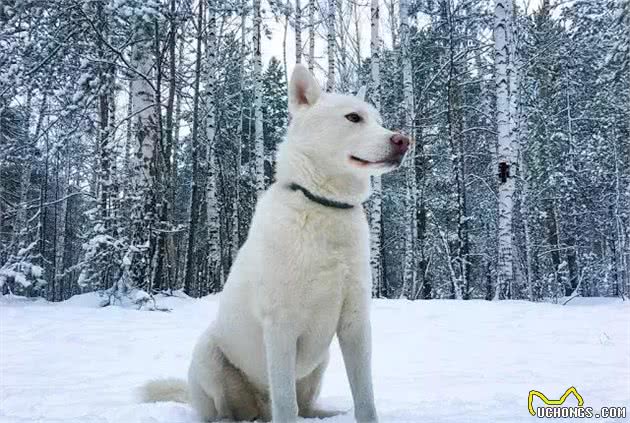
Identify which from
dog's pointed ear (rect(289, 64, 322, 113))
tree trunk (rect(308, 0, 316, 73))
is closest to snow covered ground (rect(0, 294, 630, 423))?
dog's pointed ear (rect(289, 64, 322, 113))

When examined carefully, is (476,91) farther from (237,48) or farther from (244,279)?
(244,279)

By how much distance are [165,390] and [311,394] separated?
961 mm

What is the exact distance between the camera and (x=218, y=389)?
2.59m

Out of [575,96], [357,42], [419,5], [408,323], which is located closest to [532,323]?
[408,323]

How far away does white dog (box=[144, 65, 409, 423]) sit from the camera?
2.17m

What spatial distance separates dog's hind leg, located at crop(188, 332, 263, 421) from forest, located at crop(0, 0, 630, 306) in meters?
5.44

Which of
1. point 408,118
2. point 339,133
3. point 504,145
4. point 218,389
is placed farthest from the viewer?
point 408,118

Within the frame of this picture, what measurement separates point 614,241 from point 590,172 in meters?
4.54

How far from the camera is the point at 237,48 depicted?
22.3 m

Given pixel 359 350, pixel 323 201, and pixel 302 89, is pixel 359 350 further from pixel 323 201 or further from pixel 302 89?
pixel 302 89

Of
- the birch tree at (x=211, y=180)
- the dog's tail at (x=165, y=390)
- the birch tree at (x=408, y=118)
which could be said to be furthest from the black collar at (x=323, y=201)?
the birch tree at (x=408, y=118)

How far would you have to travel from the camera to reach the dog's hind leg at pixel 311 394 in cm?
269

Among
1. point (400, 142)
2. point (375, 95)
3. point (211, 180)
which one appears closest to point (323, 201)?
point (400, 142)

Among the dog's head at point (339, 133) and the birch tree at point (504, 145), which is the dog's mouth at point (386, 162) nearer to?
the dog's head at point (339, 133)
